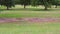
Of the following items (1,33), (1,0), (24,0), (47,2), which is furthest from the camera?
(24,0)

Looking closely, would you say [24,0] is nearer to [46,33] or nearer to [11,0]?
[11,0]

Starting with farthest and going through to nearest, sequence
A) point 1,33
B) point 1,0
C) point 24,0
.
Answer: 1. point 24,0
2. point 1,0
3. point 1,33

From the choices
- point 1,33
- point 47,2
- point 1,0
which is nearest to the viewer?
point 1,33

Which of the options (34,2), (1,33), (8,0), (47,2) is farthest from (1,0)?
(1,33)

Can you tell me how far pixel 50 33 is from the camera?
14.1 metres

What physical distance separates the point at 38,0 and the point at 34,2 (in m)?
2.16

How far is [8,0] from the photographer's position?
63938 mm

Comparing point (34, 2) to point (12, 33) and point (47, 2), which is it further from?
point (12, 33)

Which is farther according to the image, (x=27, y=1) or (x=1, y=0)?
(x=27, y=1)

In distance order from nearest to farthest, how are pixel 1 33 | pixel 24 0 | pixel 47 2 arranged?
1. pixel 1 33
2. pixel 47 2
3. pixel 24 0

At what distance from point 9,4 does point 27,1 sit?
1851 centimetres

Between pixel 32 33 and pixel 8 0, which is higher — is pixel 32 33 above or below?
above

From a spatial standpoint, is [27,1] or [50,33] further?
[27,1]

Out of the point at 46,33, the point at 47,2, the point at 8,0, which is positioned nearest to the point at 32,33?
the point at 46,33
